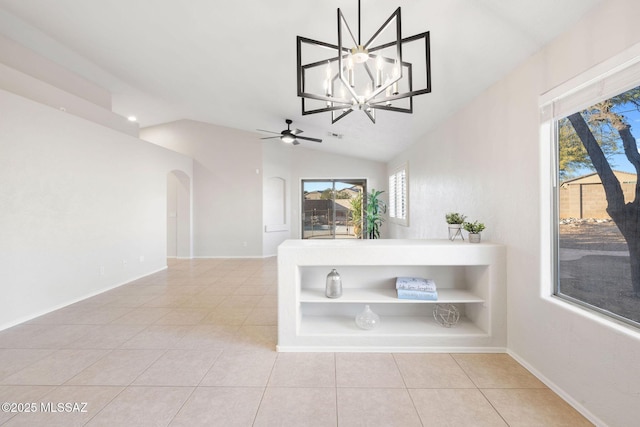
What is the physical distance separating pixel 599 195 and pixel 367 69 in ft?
A: 5.39

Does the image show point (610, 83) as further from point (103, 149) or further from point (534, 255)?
point (103, 149)

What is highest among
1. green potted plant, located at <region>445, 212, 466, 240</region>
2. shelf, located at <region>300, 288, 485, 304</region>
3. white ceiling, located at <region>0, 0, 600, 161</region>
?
white ceiling, located at <region>0, 0, 600, 161</region>

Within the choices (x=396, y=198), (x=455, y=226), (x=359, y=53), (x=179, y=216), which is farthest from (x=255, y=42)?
(x=179, y=216)

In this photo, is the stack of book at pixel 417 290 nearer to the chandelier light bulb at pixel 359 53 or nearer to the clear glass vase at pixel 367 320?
the clear glass vase at pixel 367 320

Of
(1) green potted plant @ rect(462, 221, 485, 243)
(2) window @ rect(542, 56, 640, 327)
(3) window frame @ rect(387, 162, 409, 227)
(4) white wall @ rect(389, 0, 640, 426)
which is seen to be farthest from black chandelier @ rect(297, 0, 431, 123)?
(3) window frame @ rect(387, 162, 409, 227)

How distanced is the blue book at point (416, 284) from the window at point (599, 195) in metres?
0.89

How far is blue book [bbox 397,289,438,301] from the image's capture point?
2.49 metres

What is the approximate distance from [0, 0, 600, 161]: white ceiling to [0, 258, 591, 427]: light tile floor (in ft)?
8.24

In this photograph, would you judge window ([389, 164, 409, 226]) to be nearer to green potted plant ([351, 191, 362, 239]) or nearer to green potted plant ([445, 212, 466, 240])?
green potted plant ([351, 191, 362, 239])

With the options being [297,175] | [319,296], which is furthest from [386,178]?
[319,296]

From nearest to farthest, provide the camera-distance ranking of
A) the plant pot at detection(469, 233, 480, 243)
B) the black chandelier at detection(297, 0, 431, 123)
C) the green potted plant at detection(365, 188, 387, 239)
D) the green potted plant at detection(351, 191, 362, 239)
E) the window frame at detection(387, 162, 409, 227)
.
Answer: the black chandelier at detection(297, 0, 431, 123) → the plant pot at detection(469, 233, 480, 243) → the window frame at detection(387, 162, 409, 227) → the green potted plant at detection(365, 188, 387, 239) → the green potted plant at detection(351, 191, 362, 239)

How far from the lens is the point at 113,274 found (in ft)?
15.2

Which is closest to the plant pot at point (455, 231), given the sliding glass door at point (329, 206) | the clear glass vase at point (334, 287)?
the clear glass vase at point (334, 287)

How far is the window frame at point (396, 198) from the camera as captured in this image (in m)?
5.77
